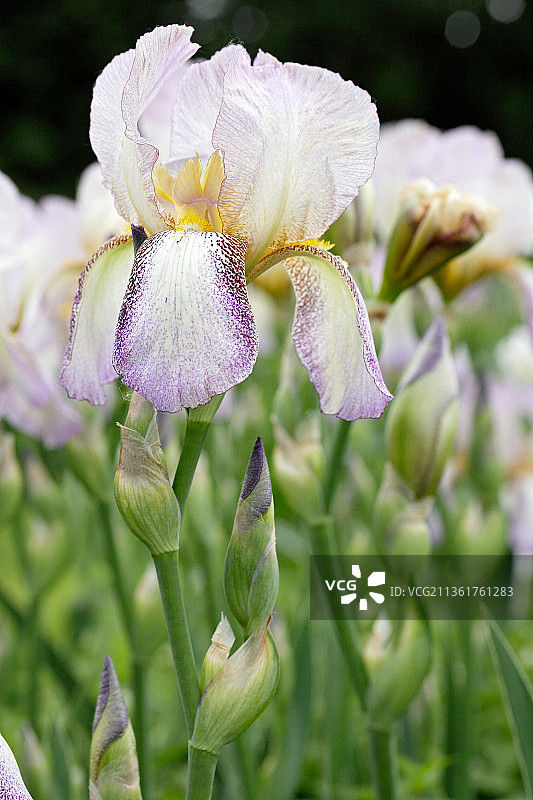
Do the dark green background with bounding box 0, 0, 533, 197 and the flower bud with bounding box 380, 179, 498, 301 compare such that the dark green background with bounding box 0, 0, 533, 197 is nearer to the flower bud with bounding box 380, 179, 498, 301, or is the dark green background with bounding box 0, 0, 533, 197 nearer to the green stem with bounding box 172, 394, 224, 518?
the flower bud with bounding box 380, 179, 498, 301

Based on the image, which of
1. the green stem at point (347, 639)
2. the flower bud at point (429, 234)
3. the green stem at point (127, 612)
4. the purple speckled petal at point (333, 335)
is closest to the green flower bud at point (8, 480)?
the green stem at point (127, 612)

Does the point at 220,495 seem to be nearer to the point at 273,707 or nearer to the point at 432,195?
the point at 273,707

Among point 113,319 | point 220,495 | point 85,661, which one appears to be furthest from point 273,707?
point 113,319

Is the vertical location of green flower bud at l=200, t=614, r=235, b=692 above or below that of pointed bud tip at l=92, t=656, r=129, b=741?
above

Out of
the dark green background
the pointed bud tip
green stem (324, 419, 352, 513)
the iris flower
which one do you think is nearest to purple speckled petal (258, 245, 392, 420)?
the iris flower

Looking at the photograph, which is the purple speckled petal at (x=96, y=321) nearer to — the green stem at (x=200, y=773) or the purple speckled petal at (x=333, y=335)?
the purple speckled petal at (x=333, y=335)
